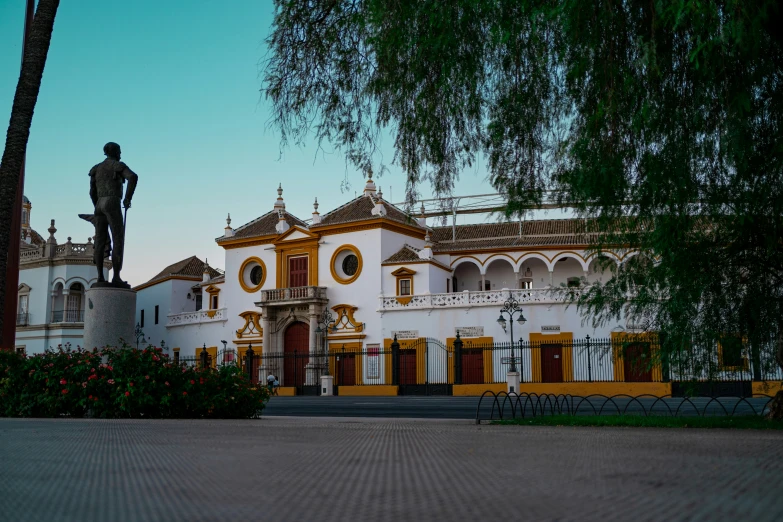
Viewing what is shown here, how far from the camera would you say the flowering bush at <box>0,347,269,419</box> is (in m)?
11.2

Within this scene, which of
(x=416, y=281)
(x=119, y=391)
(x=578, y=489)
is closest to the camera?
(x=578, y=489)

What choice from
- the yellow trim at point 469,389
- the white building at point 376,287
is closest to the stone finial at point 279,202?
the white building at point 376,287

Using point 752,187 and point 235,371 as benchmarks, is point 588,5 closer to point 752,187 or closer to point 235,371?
point 752,187

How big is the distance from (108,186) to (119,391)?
400cm

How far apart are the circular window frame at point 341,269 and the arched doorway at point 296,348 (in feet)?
10.5

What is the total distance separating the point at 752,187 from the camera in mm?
8227

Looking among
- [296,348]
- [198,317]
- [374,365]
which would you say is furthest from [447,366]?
[198,317]

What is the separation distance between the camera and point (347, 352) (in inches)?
1505

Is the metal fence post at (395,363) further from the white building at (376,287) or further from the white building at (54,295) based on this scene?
the white building at (54,295)

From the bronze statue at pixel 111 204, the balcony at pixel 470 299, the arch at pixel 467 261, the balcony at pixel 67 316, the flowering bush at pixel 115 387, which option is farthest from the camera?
the balcony at pixel 67 316

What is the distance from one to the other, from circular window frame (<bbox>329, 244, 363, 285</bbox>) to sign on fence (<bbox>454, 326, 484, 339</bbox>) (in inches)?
266

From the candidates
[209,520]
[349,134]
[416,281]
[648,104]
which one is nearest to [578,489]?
[209,520]

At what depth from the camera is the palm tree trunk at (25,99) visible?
12.5 m

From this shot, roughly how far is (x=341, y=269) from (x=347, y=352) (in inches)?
256
